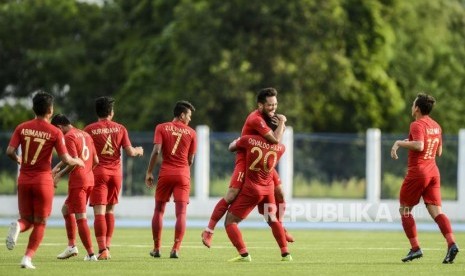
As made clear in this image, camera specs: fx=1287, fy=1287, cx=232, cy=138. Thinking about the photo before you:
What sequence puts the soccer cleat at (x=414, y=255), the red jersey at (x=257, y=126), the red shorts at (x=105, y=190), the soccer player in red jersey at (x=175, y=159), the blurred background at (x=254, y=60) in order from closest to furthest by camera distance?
the red jersey at (x=257, y=126) → the soccer cleat at (x=414, y=255) → the red shorts at (x=105, y=190) → the soccer player in red jersey at (x=175, y=159) → the blurred background at (x=254, y=60)

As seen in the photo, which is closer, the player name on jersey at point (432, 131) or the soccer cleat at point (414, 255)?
the soccer cleat at point (414, 255)

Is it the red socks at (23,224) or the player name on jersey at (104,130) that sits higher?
the player name on jersey at (104,130)

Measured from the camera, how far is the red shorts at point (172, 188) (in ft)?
60.3

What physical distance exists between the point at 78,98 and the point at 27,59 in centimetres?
325

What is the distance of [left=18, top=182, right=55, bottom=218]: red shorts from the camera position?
15477 millimetres

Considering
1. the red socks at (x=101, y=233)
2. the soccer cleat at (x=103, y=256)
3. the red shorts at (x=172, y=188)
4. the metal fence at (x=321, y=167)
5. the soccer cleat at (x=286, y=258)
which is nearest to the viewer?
the soccer cleat at (x=286, y=258)

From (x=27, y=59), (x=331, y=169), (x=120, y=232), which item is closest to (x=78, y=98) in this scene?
(x=27, y=59)

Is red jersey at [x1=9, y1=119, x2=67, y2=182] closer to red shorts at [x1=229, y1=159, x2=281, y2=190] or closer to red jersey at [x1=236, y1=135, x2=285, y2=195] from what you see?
red jersey at [x1=236, y1=135, x2=285, y2=195]

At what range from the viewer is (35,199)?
15578mm

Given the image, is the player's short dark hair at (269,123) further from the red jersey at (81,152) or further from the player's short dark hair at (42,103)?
the player's short dark hair at (42,103)

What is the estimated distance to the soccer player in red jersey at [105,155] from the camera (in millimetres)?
17703

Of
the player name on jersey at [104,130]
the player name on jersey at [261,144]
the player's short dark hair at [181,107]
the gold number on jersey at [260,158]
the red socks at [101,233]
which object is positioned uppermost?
the player's short dark hair at [181,107]

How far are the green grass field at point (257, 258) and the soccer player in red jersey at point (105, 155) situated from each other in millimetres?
677

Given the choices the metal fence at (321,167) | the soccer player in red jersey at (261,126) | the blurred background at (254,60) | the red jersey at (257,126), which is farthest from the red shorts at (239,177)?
the blurred background at (254,60)
